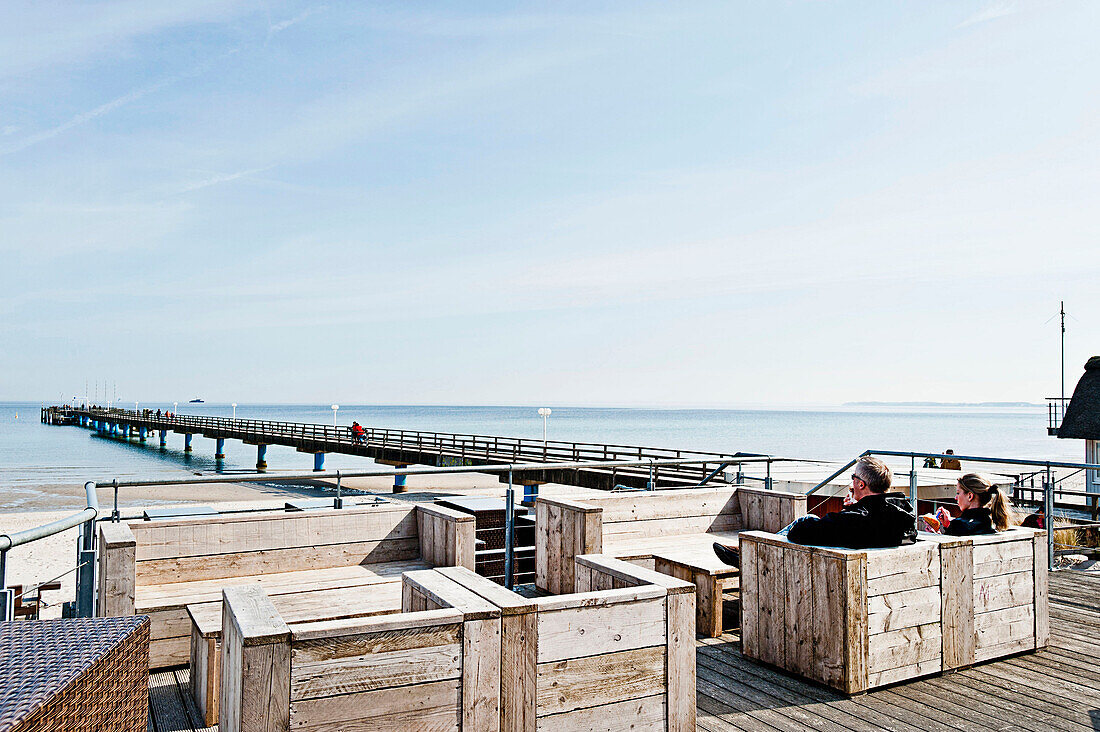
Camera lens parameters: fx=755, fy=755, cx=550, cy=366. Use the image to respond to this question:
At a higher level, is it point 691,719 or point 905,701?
point 691,719

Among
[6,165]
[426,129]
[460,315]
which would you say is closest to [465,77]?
[426,129]

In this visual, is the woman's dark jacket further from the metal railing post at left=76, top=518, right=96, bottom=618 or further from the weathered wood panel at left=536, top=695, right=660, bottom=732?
the metal railing post at left=76, top=518, right=96, bottom=618

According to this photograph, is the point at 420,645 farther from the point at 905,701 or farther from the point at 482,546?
the point at 482,546

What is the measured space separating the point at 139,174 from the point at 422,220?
9.32 metres

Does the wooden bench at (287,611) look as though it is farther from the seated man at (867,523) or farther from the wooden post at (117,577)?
the seated man at (867,523)

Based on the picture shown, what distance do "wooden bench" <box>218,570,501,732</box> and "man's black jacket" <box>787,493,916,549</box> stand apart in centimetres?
222

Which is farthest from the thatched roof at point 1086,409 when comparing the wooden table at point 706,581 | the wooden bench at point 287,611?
the wooden bench at point 287,611

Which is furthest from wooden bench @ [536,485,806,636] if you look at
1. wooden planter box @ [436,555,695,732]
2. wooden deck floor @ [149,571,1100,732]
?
wooden planter box @ [436,555,695,732]

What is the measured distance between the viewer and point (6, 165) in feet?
86.9

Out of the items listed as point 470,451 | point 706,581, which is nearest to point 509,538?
point 706,581

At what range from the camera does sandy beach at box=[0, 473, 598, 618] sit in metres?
14.3

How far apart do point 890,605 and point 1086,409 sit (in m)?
18.4

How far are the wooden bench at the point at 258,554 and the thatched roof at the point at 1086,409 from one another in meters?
18.6

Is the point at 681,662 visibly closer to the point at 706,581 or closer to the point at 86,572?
the point at 706,581
